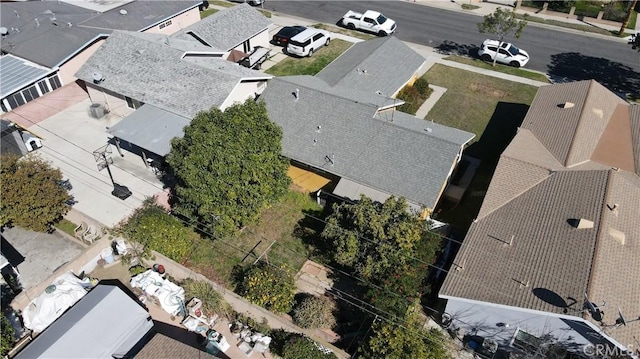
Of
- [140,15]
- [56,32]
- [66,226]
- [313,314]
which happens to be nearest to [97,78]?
[56,32]

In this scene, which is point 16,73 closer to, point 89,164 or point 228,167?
point 89,164

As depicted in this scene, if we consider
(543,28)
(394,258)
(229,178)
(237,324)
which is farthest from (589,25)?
(237,324)

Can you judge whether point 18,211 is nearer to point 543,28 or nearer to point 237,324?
point 237,324

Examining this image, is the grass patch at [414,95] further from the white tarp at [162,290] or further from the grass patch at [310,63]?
the white tarp at [162,290]

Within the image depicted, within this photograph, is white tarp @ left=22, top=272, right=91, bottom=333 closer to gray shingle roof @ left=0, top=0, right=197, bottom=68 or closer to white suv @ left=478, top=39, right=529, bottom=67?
gray shingle roof @ left=0, top=0, right=197, bottom=68

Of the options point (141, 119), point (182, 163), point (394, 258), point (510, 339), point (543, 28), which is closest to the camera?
point (510, 339)
